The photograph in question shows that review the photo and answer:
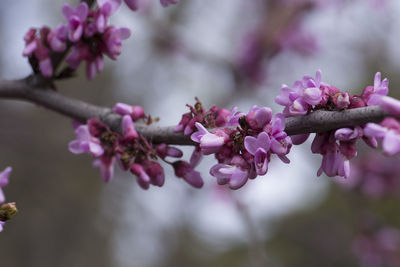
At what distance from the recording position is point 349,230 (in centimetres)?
762

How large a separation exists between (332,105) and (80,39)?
1.17m

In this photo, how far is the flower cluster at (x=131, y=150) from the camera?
1.67 metres

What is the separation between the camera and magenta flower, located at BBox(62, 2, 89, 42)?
177cm

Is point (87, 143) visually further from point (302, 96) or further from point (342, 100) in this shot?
point (342, 100)

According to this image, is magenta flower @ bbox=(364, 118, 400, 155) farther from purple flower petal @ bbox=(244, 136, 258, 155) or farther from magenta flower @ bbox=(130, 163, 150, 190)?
A: magenta flower @ bbox=(130, 163, 150, 190)

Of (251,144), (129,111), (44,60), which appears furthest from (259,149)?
(44,60)

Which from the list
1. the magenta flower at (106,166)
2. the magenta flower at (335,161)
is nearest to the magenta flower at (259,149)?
the magenta flower at (335,161)

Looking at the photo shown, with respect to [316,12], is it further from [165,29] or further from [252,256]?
[252,256]

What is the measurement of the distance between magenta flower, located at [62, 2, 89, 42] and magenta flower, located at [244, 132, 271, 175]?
92 cm

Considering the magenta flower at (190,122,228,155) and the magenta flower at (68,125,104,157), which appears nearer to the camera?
the magenta flower at (190,122,228,155)

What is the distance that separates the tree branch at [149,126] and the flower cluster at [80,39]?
122mm

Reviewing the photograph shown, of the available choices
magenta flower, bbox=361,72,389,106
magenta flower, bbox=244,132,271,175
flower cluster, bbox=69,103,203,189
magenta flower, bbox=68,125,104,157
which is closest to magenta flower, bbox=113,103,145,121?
flower cluster, bbox=69,103,203,189

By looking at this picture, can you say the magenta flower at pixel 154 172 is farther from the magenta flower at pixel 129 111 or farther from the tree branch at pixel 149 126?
the magenta flower at pixel 129 111

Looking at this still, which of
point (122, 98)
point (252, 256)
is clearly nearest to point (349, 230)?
point (252, 256)
